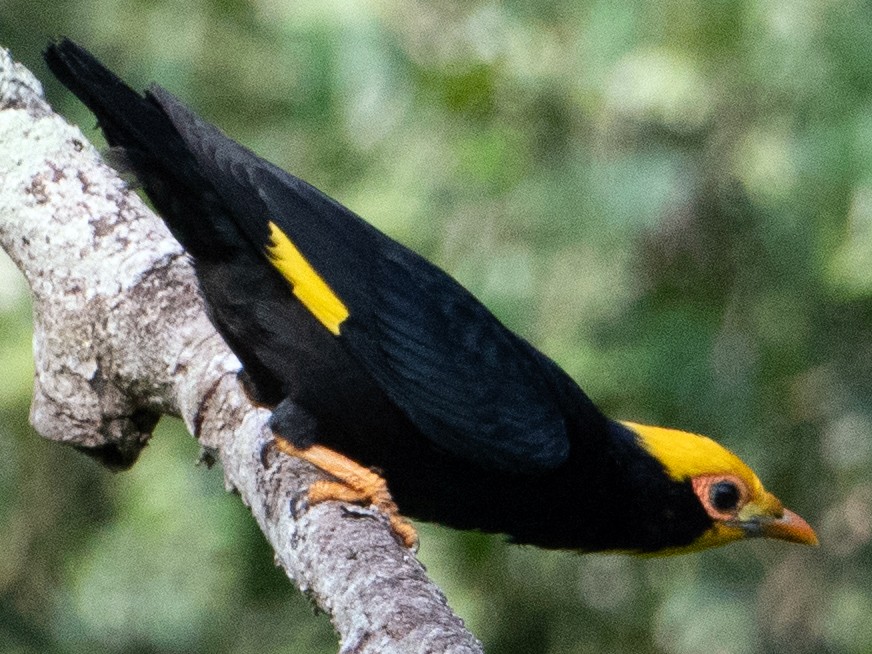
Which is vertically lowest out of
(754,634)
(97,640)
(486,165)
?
(97,640)

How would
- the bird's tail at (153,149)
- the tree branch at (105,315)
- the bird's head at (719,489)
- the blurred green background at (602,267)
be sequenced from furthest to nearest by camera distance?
the blurred green background at (602,267) → the bird's head at (719,489) → the tree branch at (105,315) → the bird's tail at (153,149)

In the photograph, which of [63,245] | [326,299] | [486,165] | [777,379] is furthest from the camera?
[777,379]

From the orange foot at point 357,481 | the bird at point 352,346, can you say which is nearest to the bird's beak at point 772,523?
the bird at point 352,346

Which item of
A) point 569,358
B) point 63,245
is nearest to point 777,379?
point 569,358

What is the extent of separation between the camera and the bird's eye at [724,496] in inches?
167

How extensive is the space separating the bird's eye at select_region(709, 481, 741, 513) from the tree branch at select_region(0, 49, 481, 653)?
4.68 feet

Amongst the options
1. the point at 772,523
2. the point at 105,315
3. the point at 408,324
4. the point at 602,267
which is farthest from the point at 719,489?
the point at 105,315

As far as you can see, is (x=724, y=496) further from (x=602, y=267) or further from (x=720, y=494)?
(x=602, y=267)

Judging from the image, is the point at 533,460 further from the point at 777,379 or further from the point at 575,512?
the point at 777,379

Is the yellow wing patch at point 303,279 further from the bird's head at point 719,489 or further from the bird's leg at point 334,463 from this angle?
the bird's head at point 719,489

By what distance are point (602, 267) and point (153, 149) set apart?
8.23 feet

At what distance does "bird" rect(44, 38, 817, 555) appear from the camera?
3.49 meters

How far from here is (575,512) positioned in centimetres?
402

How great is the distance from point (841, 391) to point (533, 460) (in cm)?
232
